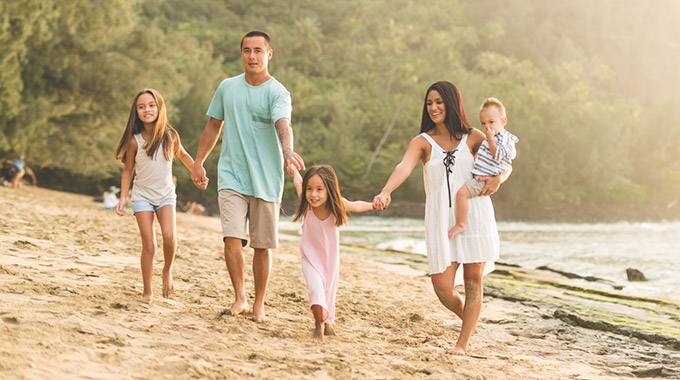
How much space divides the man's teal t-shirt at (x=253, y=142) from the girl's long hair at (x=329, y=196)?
40 centimetres

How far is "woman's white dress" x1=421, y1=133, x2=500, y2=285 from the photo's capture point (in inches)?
176

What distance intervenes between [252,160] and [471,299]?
1.95 m

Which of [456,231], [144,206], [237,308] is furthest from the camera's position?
[144,206]

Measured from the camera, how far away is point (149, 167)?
5.22 meters

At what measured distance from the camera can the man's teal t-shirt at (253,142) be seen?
191 inches

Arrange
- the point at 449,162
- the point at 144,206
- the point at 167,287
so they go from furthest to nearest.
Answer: the point at 167,287, the point at 144,206, the point at 449,162

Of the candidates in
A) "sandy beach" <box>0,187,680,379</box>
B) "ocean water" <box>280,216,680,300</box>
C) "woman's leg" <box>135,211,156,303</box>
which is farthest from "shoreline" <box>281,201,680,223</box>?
"woman's leg" <box>135,211,156,303</box>

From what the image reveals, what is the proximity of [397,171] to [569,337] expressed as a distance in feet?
9.92

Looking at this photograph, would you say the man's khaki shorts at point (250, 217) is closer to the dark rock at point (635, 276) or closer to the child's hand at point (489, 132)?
the child's hand at point (489, 132)

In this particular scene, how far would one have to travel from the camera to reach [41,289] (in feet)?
15.5

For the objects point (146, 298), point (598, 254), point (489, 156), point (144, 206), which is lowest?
point (598, 254)

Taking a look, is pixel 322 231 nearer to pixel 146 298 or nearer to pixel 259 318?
pixel 259 318

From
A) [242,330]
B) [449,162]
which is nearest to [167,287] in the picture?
[242,330]

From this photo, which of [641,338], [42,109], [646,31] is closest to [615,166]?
[42,109]
